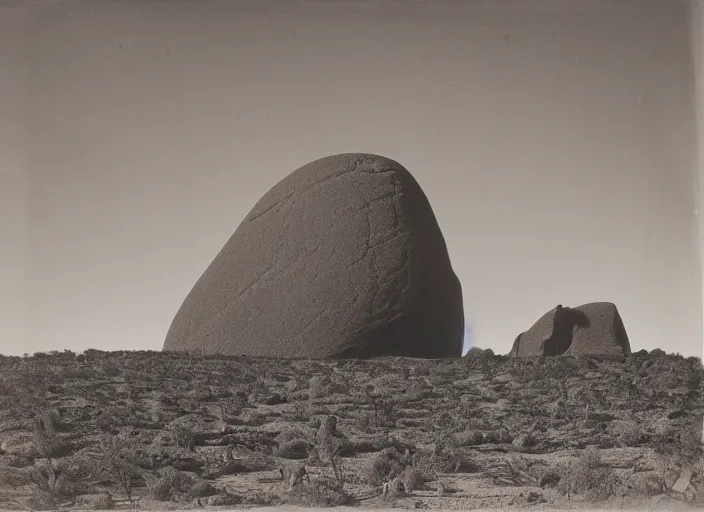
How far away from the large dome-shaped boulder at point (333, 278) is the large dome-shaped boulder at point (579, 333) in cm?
152

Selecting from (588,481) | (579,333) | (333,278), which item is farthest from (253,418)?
(579,333)

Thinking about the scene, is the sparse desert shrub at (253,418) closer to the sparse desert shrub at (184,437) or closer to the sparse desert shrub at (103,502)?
the sparse desert shrub at (184,437)

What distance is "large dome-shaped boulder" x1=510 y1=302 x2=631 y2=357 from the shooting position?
9.59m

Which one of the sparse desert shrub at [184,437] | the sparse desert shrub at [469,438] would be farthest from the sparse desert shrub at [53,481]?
the sparse desert shrub at [469,438]

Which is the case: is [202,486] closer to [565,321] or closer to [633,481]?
[633,481]

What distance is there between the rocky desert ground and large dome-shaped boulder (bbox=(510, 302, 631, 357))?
9.49 ft

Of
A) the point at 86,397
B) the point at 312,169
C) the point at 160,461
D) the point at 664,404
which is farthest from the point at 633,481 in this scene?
the point at 312,169

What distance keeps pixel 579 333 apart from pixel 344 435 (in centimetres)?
598

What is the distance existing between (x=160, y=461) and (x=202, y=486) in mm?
457

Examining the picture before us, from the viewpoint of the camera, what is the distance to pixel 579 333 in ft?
32.3

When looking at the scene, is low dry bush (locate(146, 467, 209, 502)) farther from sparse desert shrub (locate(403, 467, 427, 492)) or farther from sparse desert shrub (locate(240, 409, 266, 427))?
sparse desert shrub (locate(240, 409, 266, 427))

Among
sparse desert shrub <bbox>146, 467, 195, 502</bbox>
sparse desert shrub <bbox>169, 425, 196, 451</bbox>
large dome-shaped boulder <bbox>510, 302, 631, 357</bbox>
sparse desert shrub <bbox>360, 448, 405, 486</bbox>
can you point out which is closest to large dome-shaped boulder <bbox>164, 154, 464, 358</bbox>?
large dome-shaped boulder <bbox>510, 302, 631, 357</bbox>

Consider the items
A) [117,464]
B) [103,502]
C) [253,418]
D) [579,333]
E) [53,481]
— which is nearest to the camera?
[103,502]

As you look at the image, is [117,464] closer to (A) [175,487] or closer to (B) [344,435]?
(A) [175,487]
